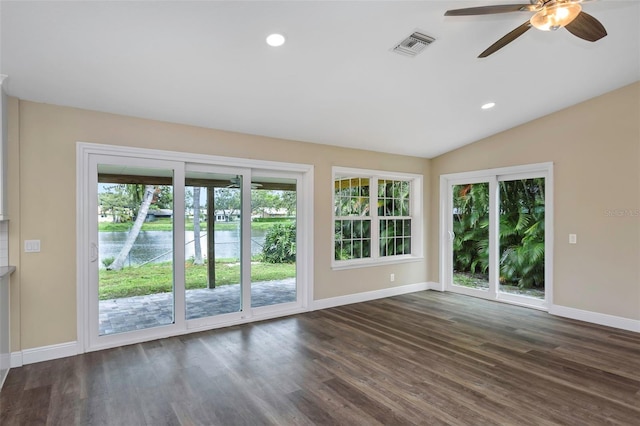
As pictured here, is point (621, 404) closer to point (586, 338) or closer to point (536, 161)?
point (586, 338)

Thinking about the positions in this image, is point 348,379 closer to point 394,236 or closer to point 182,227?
point 182,227

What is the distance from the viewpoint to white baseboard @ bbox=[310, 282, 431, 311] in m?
5.22

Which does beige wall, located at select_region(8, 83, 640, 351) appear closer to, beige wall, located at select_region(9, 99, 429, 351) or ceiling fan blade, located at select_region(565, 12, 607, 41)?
beige wall, located at select_region(9, 99, 429, 351)

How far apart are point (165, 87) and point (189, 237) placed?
1.73 meters

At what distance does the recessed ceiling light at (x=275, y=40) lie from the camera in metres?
2.72

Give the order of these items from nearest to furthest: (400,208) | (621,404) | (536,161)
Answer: (621,404) < (536,161) < (400,208)

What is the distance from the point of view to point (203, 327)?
4.23m

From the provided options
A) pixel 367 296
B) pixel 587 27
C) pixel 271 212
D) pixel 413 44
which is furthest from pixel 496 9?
pixel 367 296

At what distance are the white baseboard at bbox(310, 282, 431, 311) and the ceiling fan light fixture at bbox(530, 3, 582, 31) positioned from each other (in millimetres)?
4114

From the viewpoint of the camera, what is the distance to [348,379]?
2963 mm

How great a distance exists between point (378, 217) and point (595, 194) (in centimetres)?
299

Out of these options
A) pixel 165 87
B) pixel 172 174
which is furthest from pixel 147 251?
pixel 165 87

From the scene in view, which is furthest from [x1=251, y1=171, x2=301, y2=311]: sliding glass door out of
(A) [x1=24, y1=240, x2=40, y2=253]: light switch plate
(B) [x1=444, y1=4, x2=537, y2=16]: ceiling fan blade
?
(B) [x1=444, y1=4, x2=537, y2=16]: ceiling fan blade

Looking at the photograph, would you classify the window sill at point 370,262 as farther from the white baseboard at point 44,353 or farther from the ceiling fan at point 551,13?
the ceiling fan at point 551,13
